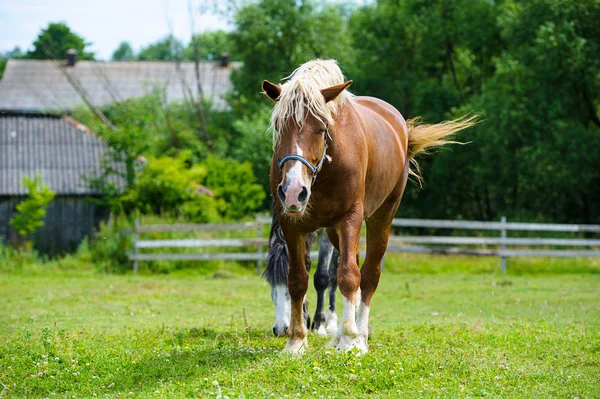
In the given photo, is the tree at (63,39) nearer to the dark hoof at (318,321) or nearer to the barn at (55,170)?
the barn at (55,170)

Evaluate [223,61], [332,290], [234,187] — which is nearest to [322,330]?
[332,290]

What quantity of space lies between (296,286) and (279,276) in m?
1.87

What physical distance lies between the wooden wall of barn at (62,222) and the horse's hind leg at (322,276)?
15004mm

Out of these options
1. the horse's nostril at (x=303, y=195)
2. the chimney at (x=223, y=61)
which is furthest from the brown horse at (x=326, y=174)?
the chimney at (x=223, y=61)

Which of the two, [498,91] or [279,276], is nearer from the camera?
[279,276]

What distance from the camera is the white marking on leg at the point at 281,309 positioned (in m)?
7.38

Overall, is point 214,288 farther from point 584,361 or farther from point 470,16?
point 470,16

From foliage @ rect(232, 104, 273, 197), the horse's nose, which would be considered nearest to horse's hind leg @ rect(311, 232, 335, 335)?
the horse's nose

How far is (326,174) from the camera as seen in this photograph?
5.47 metres

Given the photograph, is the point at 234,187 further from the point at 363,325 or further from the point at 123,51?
the point at 123,51

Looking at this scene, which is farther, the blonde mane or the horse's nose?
the blonde mane

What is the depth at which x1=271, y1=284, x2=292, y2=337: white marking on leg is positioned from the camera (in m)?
7.38

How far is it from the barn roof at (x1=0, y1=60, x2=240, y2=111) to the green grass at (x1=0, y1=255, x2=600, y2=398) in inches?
1370

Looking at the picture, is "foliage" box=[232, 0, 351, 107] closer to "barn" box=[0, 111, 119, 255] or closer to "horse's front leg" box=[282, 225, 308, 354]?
"barn" box=[0, 111, 119, 255]
